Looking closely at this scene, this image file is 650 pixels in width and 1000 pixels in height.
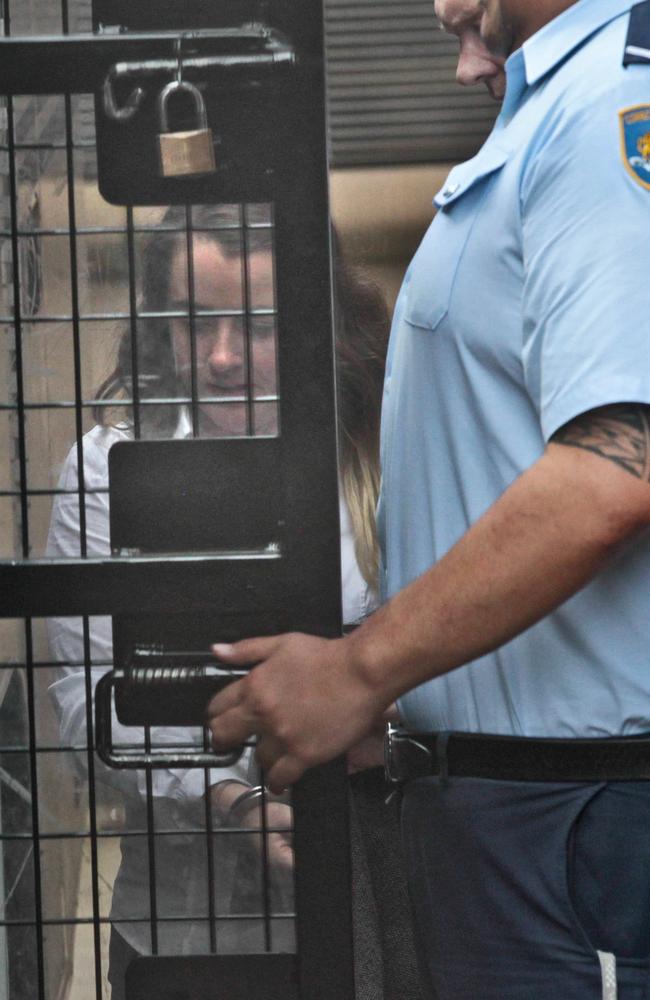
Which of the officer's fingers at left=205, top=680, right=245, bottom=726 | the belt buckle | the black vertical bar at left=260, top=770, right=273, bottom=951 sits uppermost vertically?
the officer's fingers at left=205, top=680, right=245, bottom=726

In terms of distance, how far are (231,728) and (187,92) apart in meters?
0.54

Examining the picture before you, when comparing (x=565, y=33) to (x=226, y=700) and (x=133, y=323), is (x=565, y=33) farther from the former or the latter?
(x=226, y=700)

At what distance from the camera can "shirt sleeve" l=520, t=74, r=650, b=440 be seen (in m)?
0.97

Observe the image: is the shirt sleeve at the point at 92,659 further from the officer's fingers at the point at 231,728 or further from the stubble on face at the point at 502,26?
the stubble on face at the point at 502,26

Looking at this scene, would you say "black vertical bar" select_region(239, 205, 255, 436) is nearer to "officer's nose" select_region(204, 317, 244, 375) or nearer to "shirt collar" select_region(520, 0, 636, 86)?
"officer's nose" select_region(204, 317, 244, 375)

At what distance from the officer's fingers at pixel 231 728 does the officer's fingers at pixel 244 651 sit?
4cm

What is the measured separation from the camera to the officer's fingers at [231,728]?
1.09m

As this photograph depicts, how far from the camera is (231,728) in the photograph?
1.10m

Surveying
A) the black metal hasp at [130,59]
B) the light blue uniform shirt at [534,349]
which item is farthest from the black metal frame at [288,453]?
the light blue uniform shirt at [534,349]

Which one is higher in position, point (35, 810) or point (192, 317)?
point (192, 317)

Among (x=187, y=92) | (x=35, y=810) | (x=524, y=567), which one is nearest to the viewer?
(x=524, y=567)

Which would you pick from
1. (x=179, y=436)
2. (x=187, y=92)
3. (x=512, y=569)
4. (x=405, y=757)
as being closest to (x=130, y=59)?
(x=187, y=92)

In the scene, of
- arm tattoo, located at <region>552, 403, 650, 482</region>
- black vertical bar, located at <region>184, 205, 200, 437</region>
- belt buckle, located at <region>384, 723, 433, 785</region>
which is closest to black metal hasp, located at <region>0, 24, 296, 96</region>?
black vertical bar, located at <region>184, 205, 200, 437</region>

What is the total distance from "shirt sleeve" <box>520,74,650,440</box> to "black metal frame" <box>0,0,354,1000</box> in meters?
0.18
